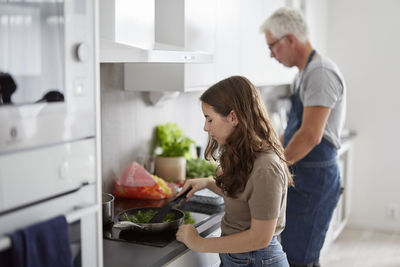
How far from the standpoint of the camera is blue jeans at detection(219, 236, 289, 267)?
154 cm

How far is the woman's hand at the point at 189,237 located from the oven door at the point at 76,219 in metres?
0.43

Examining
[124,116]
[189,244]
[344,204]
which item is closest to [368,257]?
[344,204]

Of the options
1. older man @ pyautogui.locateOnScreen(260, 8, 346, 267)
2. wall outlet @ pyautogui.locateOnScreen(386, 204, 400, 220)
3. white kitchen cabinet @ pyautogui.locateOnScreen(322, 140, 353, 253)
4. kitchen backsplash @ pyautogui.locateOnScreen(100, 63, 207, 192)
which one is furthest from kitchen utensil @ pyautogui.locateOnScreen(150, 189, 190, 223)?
wall outlet @ pyautogui.locateOnScreen(386, 204, 400, 220)

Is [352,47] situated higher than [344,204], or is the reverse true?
[352,47]

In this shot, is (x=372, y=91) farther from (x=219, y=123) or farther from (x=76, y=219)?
(x=76, y=219)

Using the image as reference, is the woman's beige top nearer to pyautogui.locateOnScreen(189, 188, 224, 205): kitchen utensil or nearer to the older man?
pyautogui.locateOnScreen(189, 188, 224, 205): kitchen utensil

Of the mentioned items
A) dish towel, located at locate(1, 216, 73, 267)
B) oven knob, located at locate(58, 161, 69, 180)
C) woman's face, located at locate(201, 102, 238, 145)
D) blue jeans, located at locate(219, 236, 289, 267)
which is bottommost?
blue jeans, located at locate(219, 236, 289, 267)

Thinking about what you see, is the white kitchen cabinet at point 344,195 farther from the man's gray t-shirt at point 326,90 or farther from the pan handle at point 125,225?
the pan handle at point 125,225

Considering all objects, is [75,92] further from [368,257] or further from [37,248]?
[368,257]

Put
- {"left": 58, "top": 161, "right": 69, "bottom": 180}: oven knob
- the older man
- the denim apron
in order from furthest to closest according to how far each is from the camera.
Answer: the denim apron < the older man < {"left": 58, "top": 161, "right": 69, "bottom": 180}: oven knob

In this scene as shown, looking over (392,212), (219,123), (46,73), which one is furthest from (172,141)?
(392,212)

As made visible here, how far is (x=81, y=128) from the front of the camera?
1.07 m

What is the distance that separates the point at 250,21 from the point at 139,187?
3.77 feet

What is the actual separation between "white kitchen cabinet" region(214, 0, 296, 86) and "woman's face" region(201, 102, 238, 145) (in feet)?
3.07
